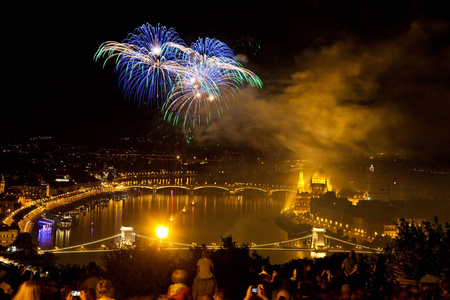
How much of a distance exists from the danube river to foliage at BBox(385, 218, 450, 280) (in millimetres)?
10550

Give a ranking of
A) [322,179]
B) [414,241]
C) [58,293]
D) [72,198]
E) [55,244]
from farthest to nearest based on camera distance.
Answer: [322,179], [72,198], [55,244], [414,241], [58,293]

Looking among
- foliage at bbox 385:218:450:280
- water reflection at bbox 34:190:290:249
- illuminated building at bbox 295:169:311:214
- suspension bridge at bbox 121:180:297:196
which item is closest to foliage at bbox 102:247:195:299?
foliage at bbox 385:218:450:280

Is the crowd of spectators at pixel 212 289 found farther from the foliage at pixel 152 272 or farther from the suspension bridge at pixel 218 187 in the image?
the suspension bridge at pixel 218 187

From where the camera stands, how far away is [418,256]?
3.34 m

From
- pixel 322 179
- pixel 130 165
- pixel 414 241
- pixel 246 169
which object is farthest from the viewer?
pixel 130 165

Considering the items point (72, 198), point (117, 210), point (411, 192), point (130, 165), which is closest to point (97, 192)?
point (72, 198)

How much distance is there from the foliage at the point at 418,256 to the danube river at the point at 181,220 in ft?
34.6

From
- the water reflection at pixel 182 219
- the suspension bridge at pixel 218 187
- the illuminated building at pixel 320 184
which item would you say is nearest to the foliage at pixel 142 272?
the water reflection at pixel 182 219

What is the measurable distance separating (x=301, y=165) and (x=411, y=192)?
1185 cm

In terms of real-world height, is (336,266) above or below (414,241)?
below

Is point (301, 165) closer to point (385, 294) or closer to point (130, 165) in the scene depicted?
point (130, 165)

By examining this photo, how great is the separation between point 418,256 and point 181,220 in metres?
19.2

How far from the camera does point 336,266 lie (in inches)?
160

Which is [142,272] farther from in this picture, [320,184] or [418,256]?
[320,184]
